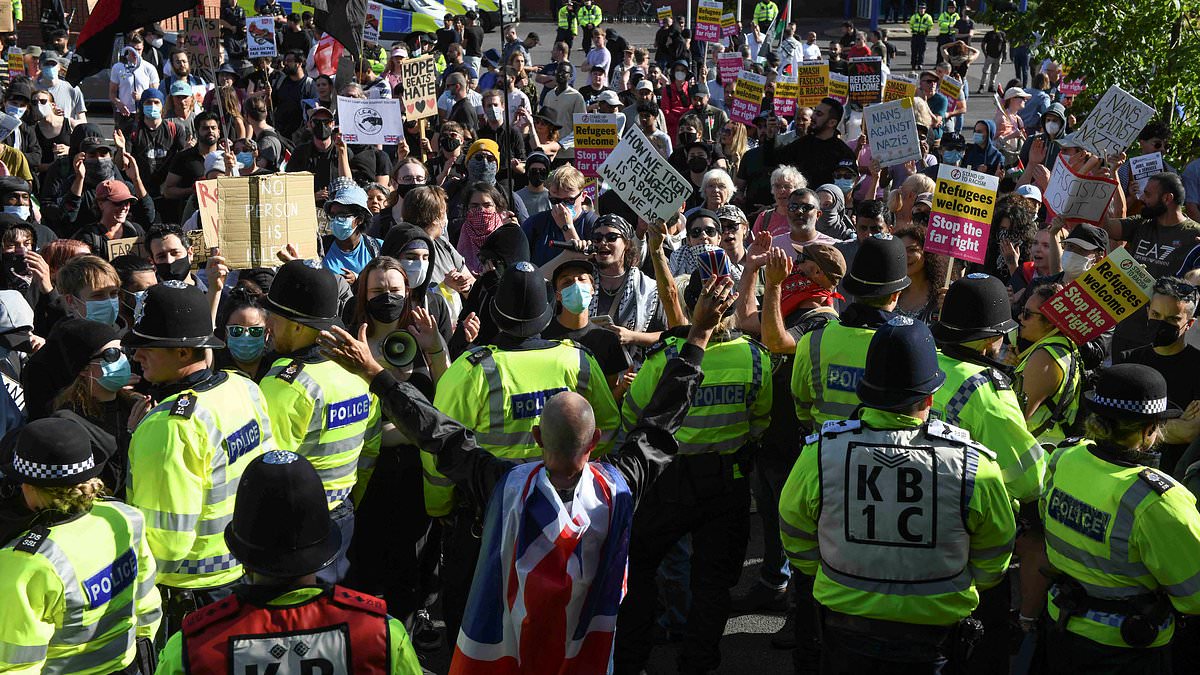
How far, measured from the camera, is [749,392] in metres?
5.79

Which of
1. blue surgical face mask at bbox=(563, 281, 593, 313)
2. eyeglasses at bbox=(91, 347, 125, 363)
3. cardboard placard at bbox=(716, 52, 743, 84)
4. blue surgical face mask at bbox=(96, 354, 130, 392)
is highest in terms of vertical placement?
blue surgical face mask at bbox=(563, 281, 593, 313)

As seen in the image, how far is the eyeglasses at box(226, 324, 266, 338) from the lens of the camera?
18.7 feet

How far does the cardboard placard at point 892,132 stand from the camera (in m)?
10.5

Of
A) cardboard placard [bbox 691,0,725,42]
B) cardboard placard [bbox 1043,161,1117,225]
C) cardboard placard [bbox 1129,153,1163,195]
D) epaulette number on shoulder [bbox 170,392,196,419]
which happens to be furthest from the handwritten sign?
epaulette number on shoulder [bbox 170,392,196,419]

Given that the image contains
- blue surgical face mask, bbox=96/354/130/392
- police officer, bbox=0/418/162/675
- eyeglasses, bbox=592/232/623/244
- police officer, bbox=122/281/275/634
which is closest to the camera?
police officer, bbox=0/418/162/675

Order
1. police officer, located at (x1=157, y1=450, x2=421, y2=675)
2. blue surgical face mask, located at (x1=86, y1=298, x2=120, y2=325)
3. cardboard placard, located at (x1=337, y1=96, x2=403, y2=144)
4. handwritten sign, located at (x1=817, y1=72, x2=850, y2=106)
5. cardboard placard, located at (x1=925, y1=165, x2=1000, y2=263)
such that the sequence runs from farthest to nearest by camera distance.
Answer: handwritten sign, located at (x1=817, y1=72, x2=850, y2=106) < cardboard placard, located at (x1=337, y1=96, x2=403, y2=144) < cardboard placard, located at (x1=925, y1=165, x2=1000, y2=263) < blue surgical face mask, located at (x1=86, y1=298, x2=120, y2=325) < police officer, located at (x1=157, y1=450, x2=421, y2=675)

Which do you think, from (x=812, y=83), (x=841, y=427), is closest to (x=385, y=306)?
(x=841, y=427)

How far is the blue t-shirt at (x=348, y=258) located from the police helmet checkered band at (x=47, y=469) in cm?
464

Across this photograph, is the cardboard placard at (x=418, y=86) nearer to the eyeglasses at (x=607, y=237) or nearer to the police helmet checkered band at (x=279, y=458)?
the eyeglasses at (x=607, y=237)

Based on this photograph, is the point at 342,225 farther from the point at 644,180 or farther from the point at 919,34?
the point at 919,34

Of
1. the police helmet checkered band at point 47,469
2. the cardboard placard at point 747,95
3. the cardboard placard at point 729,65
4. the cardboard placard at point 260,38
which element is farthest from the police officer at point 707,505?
the cardboard placard at point 260,38

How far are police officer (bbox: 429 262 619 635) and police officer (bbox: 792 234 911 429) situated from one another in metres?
1.09

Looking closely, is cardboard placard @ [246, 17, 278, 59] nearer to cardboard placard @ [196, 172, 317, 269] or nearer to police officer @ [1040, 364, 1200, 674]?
cardboard placard @ [196, 172, 317, 269]

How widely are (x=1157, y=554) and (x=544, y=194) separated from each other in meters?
7.54
